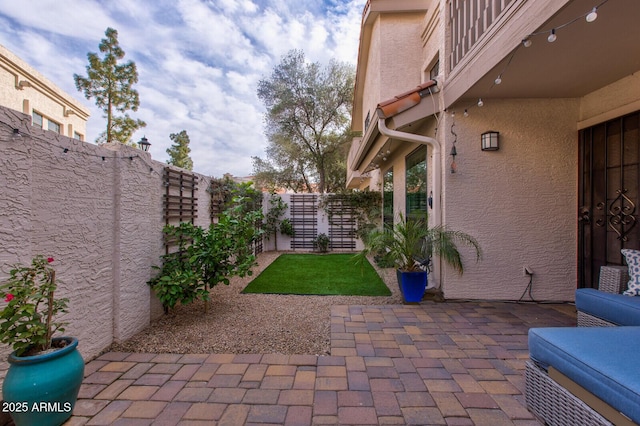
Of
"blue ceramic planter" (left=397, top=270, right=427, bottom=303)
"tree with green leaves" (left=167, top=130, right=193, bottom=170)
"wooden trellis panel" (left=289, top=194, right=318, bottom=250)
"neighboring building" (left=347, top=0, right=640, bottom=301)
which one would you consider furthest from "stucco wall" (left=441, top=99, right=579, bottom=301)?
"tree with green leaves" (left=167, top=130, right=193, bottom=170)

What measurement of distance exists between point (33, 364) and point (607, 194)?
5.87m

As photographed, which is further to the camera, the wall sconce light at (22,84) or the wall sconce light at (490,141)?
the wall sconce light at (22,84)

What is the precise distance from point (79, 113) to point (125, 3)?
1024 cm

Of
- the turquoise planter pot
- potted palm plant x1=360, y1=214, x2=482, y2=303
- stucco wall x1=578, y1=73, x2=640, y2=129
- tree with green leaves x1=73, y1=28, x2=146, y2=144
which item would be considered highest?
tree with green leaves x1=73, y1=28, x2=146, y2=144

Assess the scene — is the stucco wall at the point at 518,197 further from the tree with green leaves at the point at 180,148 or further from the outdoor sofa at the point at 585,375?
the tree with green leaves at the point at 180,148

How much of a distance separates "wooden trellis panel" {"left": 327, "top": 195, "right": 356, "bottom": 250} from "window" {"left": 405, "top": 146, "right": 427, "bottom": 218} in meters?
3.59

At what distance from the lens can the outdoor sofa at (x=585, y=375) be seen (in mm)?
1438

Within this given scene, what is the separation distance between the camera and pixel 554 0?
7.78 feet

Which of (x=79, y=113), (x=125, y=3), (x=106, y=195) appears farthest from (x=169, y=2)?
(x=79, y=113)

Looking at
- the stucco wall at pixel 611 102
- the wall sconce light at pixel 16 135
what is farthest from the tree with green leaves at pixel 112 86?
the stucco wall at pixel 611 102

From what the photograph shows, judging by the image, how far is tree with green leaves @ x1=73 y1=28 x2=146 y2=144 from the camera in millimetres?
13734

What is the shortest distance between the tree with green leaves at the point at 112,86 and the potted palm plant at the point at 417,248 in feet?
50.0

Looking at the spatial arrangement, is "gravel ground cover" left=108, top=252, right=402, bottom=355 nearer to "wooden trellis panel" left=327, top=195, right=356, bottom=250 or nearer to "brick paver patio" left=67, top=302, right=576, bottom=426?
"brick paver patio" left=67, top=302, right=576, bottom=426

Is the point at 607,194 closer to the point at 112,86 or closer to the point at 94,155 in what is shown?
the point at 94,155
